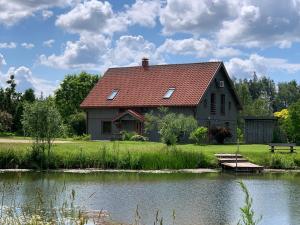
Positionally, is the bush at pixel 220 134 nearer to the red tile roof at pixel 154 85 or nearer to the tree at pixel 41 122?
the red tile roof at pixel 154 85

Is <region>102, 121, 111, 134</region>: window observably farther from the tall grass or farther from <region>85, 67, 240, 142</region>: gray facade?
the tall grass

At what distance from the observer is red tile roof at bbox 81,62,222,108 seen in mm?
44375

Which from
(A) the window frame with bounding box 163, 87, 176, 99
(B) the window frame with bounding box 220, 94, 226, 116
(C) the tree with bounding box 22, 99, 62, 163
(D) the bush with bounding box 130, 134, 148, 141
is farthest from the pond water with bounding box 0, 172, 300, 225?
(B) the window frame with bounding box 220, 94, 226, 116

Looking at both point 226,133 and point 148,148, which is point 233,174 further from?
point 226,133

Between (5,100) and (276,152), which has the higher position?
(5,100)

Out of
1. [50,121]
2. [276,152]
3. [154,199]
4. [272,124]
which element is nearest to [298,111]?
[272,124]

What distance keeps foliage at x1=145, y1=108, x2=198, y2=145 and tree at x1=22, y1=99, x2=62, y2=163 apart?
6.51 m

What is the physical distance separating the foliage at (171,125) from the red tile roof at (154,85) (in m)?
1.76

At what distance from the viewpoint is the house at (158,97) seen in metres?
44.4

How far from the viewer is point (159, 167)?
94.6ft

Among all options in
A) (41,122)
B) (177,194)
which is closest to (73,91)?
(41,122)

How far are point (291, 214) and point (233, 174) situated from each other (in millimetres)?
11516

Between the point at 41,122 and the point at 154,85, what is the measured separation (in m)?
19.5

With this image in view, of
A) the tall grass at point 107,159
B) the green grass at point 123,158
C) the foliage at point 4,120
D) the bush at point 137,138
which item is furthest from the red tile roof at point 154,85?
the tall grass at point 107,159
